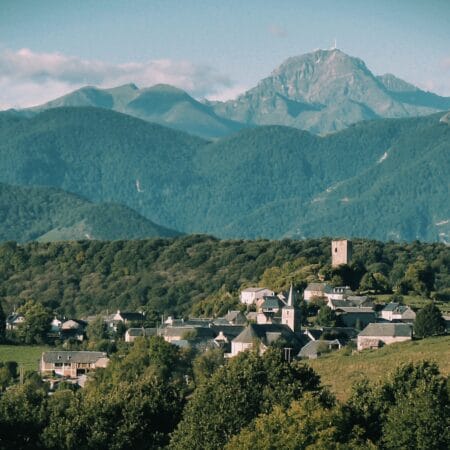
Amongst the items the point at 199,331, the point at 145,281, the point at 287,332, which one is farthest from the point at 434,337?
the point at 145,281

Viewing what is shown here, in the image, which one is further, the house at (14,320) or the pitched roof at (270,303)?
the house at (14,320)

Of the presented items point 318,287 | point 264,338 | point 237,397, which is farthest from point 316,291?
point 237,397

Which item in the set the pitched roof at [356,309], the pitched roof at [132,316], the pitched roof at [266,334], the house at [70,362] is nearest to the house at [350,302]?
the pitched roof at [356,309]

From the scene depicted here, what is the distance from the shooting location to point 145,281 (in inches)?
7643

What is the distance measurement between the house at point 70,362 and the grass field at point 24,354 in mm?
1034

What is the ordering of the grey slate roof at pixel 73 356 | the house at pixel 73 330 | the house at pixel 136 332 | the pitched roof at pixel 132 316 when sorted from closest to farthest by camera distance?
the grey slate roof at pixel 73 356
the house at pixel 136 332
the house at pixel 73 330
the pitched roof at pixel 132 316

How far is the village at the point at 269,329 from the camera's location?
118750mm

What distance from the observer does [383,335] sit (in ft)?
387

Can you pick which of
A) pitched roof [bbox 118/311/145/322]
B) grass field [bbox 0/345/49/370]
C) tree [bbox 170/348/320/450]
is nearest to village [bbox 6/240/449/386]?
grass field [bbox 0/345/49/370]

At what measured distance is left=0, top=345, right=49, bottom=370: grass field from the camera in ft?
427

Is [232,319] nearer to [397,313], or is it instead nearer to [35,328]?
[397,313]

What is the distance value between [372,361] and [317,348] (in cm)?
1143

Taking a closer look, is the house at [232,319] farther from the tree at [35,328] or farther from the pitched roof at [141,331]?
the tree at [35,328]

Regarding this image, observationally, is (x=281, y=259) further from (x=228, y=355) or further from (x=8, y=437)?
(x=8, y=437)
